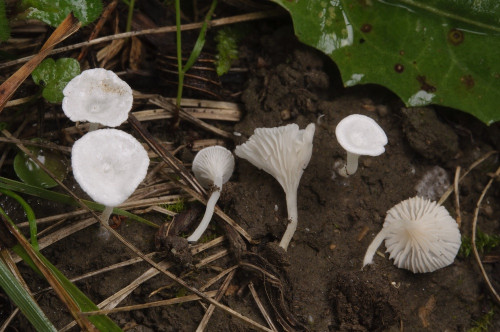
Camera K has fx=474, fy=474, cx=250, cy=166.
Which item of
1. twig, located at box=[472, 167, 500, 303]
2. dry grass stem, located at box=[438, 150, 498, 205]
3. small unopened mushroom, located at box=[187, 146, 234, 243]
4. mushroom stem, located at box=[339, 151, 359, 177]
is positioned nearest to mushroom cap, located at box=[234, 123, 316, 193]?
small unopened mushroom, located at box=[187, 146, 234, 243]

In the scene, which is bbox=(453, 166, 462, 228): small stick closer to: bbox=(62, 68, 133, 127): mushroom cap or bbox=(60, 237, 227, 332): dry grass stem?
bbox=(60, 237, 227, 332): dry grass stem

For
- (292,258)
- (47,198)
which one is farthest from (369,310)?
(47,198)

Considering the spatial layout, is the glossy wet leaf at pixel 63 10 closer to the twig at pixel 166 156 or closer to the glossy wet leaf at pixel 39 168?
the twig at pixel 166 156

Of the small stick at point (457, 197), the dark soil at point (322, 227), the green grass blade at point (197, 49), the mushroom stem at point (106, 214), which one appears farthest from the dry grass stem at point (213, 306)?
the small stick at point (457, 197)

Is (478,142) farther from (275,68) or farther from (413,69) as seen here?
(275,68)

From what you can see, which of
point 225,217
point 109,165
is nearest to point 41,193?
point 109,165
